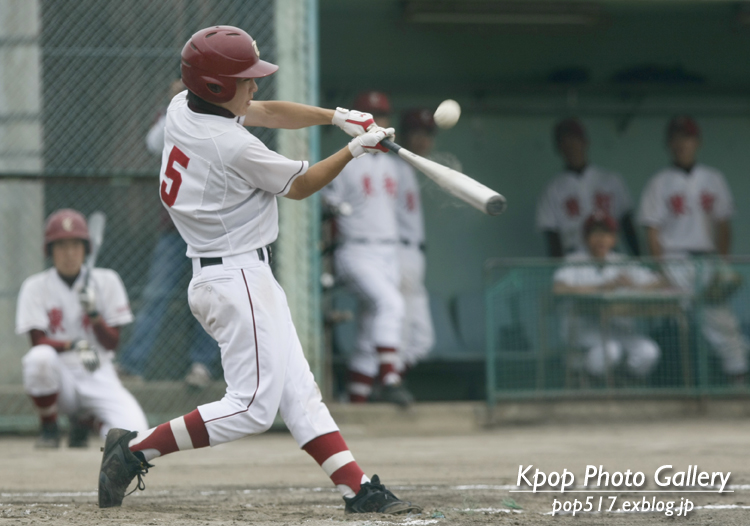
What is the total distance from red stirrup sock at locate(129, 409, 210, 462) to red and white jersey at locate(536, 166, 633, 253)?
5210mm

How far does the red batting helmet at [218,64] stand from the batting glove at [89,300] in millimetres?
2508

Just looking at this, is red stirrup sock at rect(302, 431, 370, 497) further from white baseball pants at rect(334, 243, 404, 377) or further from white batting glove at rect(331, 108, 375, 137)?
white baseball pants at rect(334, 243, 404, 377)

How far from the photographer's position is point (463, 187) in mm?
3275

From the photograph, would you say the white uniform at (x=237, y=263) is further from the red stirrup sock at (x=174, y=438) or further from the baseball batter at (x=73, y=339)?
the baseball batter at (x=73, y=339)

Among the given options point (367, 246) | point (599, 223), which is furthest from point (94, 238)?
point (599, 223)

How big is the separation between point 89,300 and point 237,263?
250 centimetres

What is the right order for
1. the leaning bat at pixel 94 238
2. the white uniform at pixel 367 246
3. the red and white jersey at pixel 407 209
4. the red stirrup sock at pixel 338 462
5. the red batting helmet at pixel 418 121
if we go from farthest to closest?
the red and white jersey at pixel 407 209, the red batting helmet at pixel 418 121, the white uniform at pixel 367 246, the leaning bat at pixel 94 238, the red stirrup sock at pixel 338 462

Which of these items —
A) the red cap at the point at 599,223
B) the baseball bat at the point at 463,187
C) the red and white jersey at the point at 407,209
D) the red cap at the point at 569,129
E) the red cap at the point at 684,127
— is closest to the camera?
the baseball bat at the point at 463,187

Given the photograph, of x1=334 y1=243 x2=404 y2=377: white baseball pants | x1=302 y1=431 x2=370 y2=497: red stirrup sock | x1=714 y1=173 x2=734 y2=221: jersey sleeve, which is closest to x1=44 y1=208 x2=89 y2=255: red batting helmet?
x1=334 y1=243 x2=404 y2=377: white baseball pants

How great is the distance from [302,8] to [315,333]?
7.31ft

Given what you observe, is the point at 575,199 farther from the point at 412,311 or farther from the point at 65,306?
the point at 65,306

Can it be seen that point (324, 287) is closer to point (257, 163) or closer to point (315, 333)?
point (315, 333)

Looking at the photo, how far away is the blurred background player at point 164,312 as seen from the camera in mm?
6410

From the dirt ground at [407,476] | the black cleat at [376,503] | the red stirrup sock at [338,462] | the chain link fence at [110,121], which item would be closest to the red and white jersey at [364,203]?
the chain link fence at [110,121]
